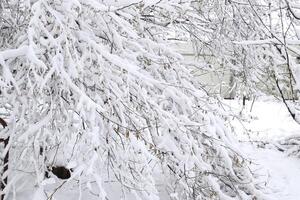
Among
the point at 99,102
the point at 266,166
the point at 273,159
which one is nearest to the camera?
the point at 99,102

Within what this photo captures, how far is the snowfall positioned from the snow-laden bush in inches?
12.5

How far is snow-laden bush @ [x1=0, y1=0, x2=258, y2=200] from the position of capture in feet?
9.94

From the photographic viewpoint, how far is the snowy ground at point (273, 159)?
586 cm

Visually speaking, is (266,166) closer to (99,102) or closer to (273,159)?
(273,159)

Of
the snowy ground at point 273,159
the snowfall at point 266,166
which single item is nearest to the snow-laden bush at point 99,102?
the snowfall at point 266,166

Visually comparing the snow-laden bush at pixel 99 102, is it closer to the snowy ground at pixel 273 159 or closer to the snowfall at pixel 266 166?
the snowfall at pixel 266 166

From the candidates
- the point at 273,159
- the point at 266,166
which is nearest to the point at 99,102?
the point at 266,166

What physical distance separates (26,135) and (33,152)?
11.3 inches

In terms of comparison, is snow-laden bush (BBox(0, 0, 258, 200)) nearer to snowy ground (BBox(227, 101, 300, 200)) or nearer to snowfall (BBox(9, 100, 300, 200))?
snowfall (BBox(9, 100, 300, 200))

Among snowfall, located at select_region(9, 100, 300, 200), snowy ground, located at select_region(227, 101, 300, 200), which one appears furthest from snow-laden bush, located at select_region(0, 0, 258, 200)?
snowy ground, located at select_region(227, 101, 300, 200)

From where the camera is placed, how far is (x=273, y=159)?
7438 millimetres

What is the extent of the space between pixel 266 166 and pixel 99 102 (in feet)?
14.2

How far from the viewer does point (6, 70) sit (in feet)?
9.62

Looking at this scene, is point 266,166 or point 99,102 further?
point 266,166
